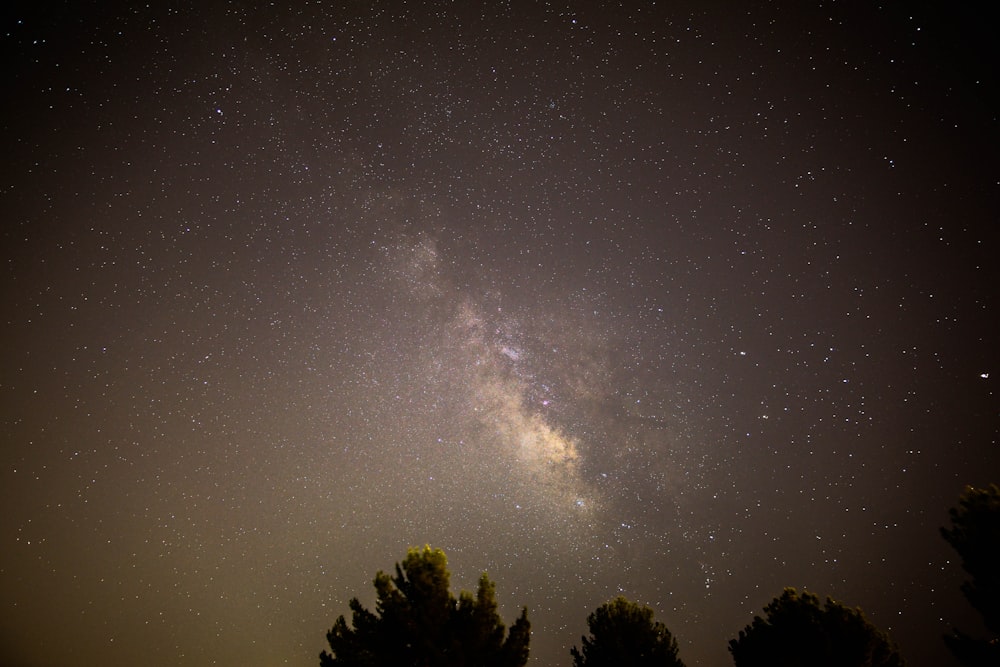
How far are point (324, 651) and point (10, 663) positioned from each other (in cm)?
21775

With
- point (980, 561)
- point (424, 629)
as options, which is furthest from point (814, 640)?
point (424, 629)

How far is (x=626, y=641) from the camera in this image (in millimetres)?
10055

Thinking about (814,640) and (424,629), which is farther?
(814,640)

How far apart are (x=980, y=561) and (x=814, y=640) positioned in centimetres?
435

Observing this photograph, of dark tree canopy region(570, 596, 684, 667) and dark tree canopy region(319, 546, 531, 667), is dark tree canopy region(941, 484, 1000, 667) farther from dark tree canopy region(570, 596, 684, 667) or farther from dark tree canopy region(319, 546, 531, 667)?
dark tree canopy region(319, 546, 531, 667)

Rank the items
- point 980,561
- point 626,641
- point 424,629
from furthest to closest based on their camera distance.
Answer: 1. point 626,641
2. point 980,561
3. point 424,629

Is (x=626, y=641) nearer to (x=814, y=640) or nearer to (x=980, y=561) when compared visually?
(x=814, y=640)

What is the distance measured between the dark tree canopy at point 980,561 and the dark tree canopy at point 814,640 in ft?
6.53

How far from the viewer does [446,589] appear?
257 inches

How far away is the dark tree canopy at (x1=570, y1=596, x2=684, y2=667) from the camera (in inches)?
389

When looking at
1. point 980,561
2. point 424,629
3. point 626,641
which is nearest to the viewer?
point 424,629

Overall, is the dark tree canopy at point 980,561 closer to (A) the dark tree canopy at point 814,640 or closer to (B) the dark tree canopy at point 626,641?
(A) the dark tree canopy at point 814,640

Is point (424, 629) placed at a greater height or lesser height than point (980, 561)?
lesser

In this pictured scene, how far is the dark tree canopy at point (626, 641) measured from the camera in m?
9.88
